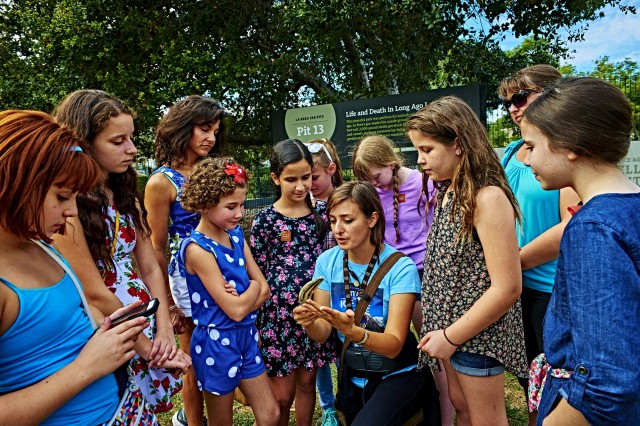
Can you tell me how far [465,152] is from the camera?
221 cm

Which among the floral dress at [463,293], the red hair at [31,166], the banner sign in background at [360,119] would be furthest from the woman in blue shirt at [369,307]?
the banner sign in background at [360,119]

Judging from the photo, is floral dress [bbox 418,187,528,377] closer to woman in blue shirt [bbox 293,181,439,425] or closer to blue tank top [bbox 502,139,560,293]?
woman in blue shirt [bbox 293,181,439,425]

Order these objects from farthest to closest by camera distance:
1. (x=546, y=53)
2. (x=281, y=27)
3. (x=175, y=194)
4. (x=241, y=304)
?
(x=546, y=53), (x=281, y=27), (x=175, y=194), (x=241, y=304)

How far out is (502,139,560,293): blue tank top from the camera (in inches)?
101

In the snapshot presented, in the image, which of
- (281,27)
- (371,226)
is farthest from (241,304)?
(281,27)

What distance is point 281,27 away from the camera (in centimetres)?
1049

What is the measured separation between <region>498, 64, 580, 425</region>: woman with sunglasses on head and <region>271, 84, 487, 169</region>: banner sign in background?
4.00 m

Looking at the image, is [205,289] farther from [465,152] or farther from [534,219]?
[534,219]

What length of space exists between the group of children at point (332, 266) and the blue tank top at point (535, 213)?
11 millimetres

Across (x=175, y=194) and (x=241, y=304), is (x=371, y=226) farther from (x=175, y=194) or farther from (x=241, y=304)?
(x=175, y=194)

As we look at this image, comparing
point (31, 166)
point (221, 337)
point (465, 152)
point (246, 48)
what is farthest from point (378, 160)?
point (246, 48)

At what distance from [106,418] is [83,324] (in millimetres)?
358

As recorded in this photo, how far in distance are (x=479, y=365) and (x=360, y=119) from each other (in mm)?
6644

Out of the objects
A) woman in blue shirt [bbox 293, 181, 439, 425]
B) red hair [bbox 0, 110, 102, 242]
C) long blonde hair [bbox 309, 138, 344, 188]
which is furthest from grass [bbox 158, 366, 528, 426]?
red hair [bbox 0, 110, 102, 242]
